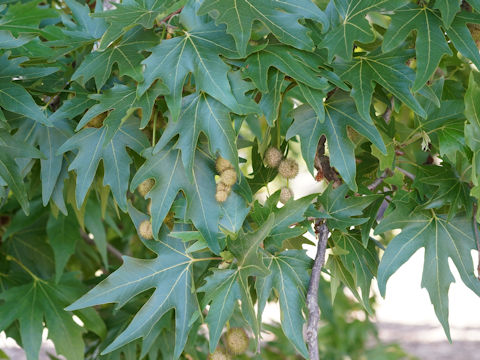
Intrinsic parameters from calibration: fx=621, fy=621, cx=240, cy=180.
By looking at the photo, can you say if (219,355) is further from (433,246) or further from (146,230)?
(433,246)

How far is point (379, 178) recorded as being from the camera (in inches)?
46.5

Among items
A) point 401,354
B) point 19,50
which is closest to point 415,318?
point 401,354

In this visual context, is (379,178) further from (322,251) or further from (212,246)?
(212,246)

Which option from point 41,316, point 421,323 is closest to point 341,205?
point 41,316

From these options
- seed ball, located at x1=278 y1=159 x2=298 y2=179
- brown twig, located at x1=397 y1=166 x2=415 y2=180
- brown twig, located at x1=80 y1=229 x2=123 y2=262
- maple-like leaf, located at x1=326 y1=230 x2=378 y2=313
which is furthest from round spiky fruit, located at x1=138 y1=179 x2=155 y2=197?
brown twig, located at x1=80 y1=229 x2=123 y2=262

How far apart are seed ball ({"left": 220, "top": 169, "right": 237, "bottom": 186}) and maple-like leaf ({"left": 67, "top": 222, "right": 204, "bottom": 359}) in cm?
15

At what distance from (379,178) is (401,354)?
2.16 meters

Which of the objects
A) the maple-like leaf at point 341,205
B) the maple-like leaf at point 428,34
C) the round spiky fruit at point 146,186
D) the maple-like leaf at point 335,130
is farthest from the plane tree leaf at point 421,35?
the round spiky fruit at point 146,186

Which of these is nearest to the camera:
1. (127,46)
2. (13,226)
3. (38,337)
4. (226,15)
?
(226,15)

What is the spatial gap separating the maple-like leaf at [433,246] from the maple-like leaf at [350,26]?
0.29 metres

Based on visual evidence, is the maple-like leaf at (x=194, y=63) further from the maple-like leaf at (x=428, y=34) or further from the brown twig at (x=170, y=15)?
the maple-like leaf at (x=428, y=34)

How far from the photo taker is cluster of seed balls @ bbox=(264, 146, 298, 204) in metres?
1.09

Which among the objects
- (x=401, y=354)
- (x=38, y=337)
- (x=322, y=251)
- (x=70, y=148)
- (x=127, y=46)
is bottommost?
(x=401, y=354)

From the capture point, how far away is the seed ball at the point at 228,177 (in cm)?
101
